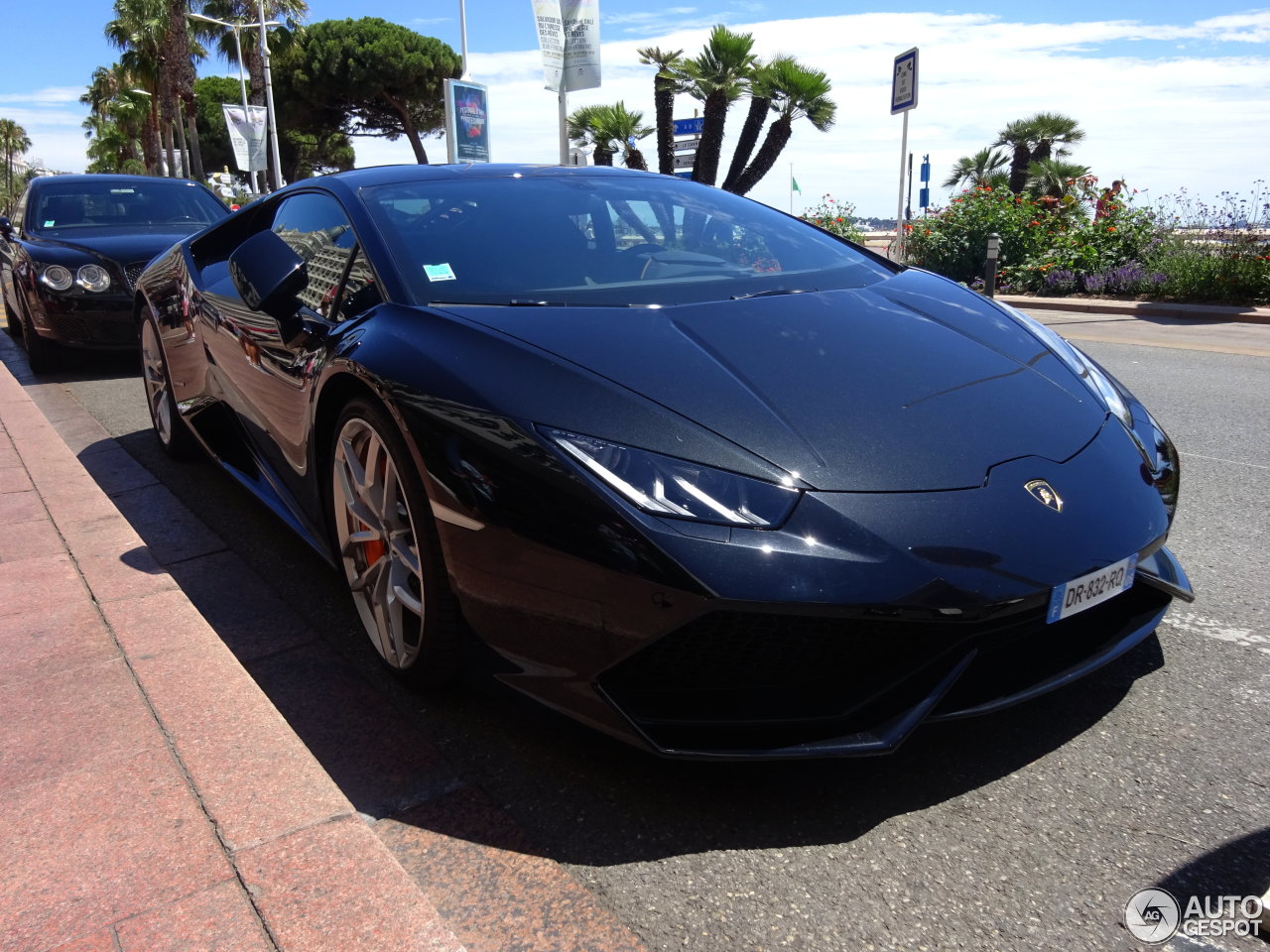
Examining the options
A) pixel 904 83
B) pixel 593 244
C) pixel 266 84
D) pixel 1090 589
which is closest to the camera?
pixel 1090 589

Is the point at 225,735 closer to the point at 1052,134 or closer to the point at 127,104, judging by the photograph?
the point at 1052,134

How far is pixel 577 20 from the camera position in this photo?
1479 centimetres

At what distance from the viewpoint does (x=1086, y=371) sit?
266 cm

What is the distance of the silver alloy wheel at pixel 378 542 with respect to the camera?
236cm

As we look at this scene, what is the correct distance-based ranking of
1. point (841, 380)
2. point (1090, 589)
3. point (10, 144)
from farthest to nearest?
point (10, 144), point (841, 380), point (1090, 589)

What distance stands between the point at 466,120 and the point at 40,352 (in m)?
11.2

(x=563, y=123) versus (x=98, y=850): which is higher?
(x=563, y=123)

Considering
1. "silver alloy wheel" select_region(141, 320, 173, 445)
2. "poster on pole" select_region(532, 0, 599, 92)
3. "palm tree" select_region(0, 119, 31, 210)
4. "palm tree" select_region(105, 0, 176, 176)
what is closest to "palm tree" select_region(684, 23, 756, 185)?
"poster on pole" select_region(532, 0, 599, 92)

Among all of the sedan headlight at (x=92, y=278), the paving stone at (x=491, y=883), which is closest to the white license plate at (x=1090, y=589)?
the paving stone at (x=491, y=883)

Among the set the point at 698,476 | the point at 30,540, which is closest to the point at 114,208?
the point at 30,540

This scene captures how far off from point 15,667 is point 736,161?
99.5 feet

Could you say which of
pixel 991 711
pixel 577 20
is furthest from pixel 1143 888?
pixel 577 20

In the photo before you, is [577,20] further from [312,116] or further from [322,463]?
[312,116]

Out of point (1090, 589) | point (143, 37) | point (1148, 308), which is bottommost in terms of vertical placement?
point (1148, 308)
